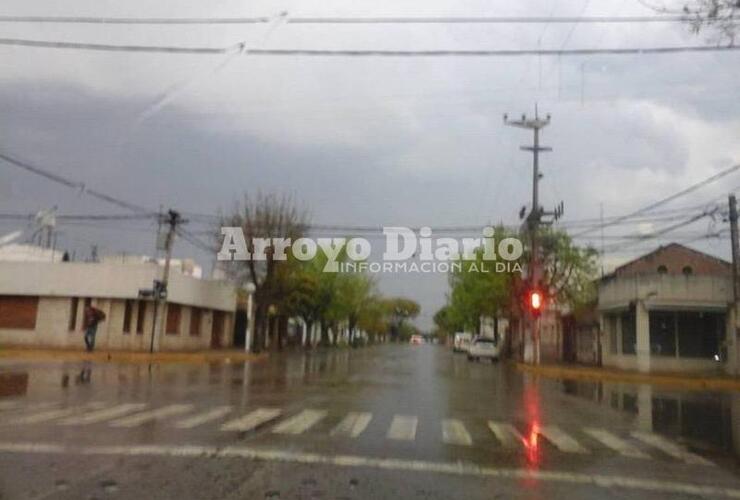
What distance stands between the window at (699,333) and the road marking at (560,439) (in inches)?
993

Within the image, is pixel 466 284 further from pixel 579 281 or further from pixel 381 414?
pixel 381 414

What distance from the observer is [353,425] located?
13.2 m

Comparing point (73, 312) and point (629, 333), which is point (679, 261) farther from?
point (73, 312)

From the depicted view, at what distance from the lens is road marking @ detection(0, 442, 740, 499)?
873 centimetres

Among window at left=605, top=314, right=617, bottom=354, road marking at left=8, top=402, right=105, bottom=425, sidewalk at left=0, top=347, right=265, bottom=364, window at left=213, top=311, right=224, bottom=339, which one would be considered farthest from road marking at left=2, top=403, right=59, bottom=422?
window at left=213, top=311, right=224, bottom=339

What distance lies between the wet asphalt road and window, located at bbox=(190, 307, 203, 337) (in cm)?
2558

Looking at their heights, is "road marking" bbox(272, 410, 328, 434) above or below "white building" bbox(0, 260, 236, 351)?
below

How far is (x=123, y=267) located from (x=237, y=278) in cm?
929

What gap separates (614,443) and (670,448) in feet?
2.69

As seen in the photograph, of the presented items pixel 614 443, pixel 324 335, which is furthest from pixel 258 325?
pixel 324 335

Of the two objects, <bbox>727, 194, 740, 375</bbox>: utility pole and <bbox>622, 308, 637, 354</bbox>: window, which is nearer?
<bbox>727, 194, 740, 375</bbox>: utility pole

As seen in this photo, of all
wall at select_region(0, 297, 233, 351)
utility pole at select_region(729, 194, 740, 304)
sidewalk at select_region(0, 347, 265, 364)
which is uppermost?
utility pole at select_region(729, 194, 740, 304)

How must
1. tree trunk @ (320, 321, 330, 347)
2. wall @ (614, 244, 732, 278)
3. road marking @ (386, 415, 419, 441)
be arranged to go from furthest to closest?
tree trunk @ (320, 321, 330, 347), wall @ (614, 244, 732, 278), road marking @ (386, 415, 419, 441)

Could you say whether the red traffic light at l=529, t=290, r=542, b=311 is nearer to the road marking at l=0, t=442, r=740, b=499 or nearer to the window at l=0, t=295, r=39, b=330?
the window at l=0, t=295, r=39, b=330
